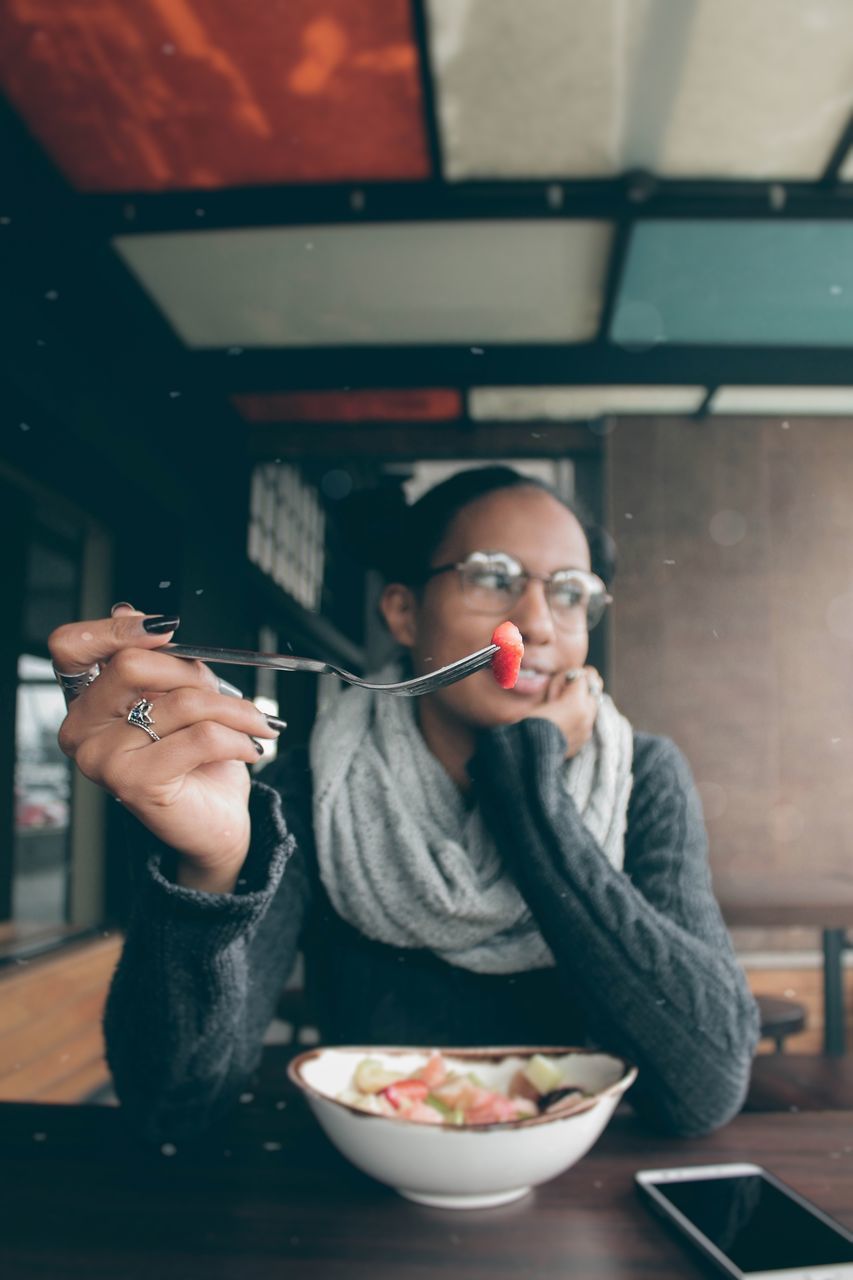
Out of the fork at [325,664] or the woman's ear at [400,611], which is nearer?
the fork at [325,664]

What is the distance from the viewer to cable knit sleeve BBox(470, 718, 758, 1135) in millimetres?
331

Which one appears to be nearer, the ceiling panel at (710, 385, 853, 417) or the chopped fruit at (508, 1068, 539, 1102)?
the chopped fruit at (508, 1068, 539, 1102)

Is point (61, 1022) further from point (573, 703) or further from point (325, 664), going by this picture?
point (325, 664)

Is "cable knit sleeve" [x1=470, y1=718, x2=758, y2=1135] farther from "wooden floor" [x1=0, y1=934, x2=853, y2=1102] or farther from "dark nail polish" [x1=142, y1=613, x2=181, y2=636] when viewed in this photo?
"wooden floor" [x1=0, y1=934, x2=853, y2=1102]

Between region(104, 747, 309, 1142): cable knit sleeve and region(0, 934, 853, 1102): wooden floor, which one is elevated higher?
region(104, 747, 309, 1142): cable knit sleeve

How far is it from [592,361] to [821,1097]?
0.60 m

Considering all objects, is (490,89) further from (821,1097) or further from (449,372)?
(821,1097)

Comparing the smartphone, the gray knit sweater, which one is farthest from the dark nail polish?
the smartphone

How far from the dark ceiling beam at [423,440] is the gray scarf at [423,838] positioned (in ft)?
0.69

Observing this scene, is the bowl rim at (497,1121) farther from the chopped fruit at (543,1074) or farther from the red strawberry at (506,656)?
the red strawberry at (506,656)

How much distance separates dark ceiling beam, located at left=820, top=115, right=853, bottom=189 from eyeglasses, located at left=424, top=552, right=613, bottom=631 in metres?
0.72

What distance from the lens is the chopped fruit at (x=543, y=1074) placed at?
0.28 m

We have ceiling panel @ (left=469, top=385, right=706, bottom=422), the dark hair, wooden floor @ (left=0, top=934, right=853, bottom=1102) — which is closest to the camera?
the dark hair

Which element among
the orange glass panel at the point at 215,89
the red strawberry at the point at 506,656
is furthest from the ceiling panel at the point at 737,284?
the red strawberry at the point at 506,656
